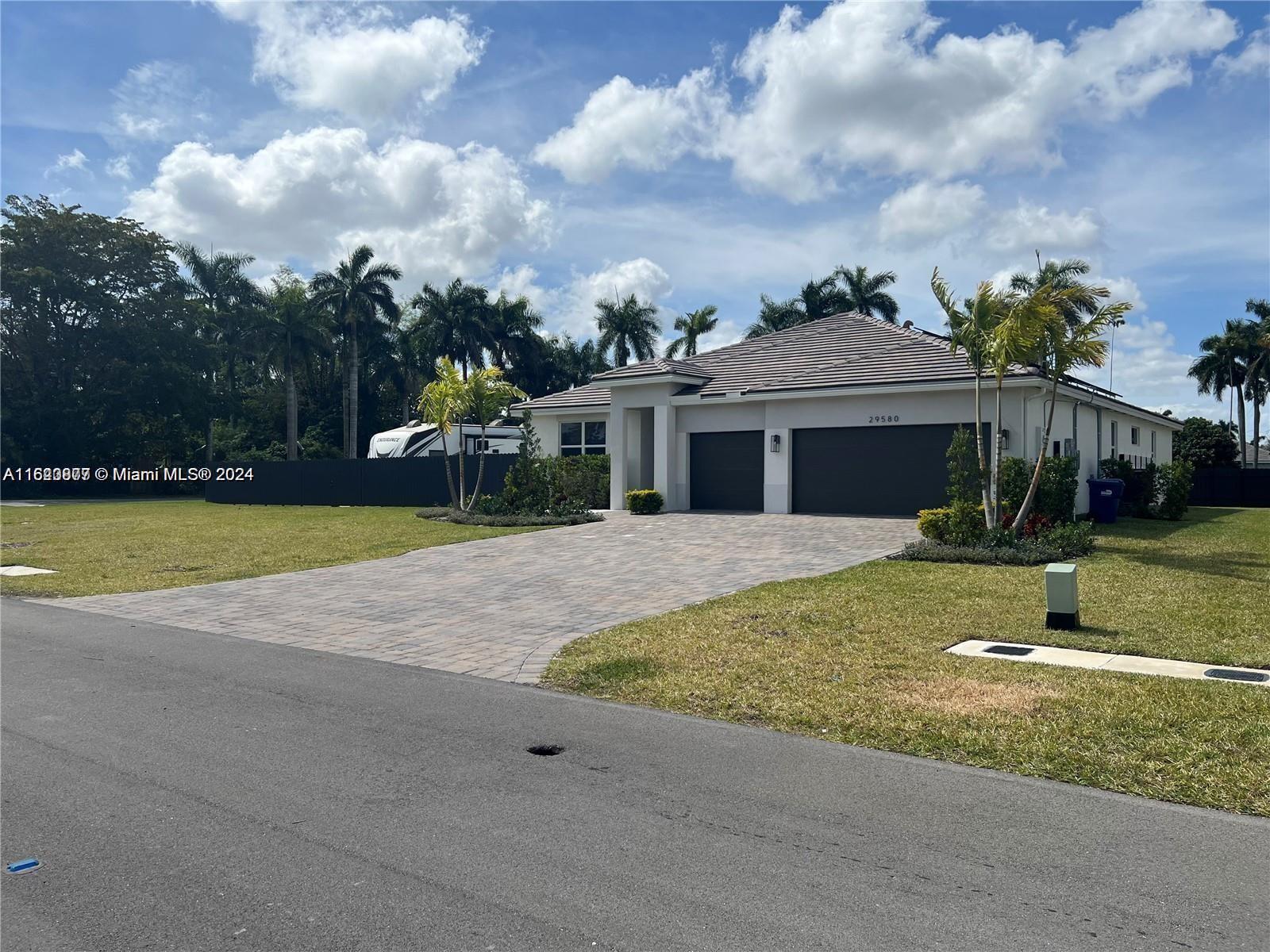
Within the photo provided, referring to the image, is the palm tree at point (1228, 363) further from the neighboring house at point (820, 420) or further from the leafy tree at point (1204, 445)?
the neighboring house at point (820, 420)

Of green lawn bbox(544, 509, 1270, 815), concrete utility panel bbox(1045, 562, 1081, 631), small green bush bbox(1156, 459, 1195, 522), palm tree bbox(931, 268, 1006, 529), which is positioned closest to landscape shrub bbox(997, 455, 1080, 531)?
palm tree bbox(931, 268, 1006, 529)

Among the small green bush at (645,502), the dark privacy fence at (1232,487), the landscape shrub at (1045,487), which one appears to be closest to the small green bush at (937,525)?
the landscape shrub at (1045,487)

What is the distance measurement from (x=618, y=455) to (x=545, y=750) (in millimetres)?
19927

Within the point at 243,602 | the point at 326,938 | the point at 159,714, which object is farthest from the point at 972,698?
the point at 243,602

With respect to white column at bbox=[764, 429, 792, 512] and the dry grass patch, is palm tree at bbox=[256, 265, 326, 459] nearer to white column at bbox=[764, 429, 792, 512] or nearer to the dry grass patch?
white column at bbox=[764, 429, 792, 512]

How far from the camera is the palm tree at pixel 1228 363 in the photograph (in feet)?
200

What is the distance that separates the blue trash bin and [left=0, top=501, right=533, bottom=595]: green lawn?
1315cm

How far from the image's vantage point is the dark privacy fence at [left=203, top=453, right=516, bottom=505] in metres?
31.2

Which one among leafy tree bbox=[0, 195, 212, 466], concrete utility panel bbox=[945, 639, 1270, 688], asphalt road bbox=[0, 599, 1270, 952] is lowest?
asphalt road bbox=[0, 599, 1270, 952]

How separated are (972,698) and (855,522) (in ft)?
46.1

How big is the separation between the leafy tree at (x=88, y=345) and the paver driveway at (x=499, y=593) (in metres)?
40.2

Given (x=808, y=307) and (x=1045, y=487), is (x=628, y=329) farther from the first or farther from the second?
(x=1045, y=487)

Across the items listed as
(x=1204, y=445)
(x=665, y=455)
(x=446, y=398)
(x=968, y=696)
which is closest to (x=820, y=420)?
(x=665, y=455)

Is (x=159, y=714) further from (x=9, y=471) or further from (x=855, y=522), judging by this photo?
(x=9, y=471)
